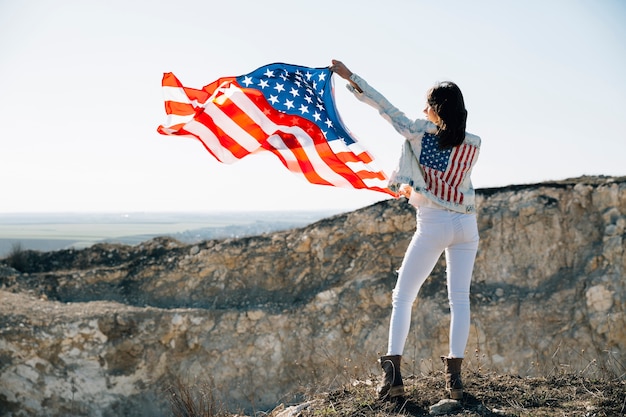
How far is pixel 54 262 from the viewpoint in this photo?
17.0 metres

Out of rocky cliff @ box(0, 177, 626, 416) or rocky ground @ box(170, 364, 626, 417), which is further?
rocky cliff @ box(0, 177, 626, 416)

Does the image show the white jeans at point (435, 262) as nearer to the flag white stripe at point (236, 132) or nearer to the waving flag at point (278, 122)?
the waving flag at point (278, 122)

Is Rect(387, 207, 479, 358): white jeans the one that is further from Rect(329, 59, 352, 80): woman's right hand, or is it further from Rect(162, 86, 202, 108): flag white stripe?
Rect(162, 86, 202, 108): flag white stripe

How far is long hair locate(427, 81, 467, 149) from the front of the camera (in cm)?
369

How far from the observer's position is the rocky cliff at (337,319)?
1116cm

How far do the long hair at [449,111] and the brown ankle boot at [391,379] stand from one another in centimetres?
152

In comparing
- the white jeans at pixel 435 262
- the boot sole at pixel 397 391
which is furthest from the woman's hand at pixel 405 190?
the boot sole at pixel 397 391

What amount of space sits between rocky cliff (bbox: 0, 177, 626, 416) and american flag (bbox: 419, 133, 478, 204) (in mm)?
7905

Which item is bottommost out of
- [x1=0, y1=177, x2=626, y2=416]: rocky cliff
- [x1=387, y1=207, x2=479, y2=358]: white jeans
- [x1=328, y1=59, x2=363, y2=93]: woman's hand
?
[x1=0, y1=177, x2=626, y2=416]: rocky cliff

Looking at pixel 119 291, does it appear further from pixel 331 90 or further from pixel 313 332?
pixel 331 90

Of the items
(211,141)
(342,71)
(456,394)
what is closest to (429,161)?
(342,71)

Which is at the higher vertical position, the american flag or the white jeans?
the american flag

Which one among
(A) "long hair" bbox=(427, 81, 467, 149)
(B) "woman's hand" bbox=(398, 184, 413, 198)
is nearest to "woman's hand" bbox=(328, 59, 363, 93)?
(A) "long hair" bbox=(427, 81, 467, 149)

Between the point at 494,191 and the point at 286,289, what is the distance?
537 centimetres
